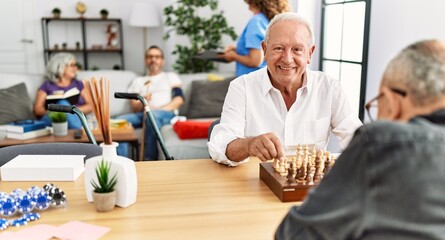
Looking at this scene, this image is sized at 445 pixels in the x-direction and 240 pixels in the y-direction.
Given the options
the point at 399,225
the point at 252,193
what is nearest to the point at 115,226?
the point at 252,193

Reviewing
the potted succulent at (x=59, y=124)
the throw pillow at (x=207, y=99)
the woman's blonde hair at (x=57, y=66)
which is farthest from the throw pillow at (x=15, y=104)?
the throw pillow at (x=207, y=99)

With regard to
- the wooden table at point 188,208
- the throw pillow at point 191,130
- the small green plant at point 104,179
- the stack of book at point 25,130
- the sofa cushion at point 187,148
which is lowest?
the sofa cushion at point 187,148

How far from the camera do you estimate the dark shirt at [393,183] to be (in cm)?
60

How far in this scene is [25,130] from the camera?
3234 millimetres

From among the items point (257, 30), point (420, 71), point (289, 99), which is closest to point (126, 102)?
point (257, 30)

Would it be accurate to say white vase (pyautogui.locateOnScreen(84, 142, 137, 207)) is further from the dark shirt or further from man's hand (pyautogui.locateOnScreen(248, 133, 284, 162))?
the dark shirt

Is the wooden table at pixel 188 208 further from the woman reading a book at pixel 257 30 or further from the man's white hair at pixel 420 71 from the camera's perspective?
the woman reading a book at pixel 257 30

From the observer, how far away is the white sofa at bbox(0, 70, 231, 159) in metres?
3.59

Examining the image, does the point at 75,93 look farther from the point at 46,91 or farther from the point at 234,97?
the point at 234,97

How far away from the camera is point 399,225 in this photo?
622mm

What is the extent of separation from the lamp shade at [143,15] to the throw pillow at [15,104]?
6.37 feet

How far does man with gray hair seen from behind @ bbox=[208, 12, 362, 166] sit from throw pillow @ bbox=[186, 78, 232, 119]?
8.27 feet

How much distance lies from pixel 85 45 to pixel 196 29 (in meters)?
2.05

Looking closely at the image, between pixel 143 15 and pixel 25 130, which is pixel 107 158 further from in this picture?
pixel 143 15
